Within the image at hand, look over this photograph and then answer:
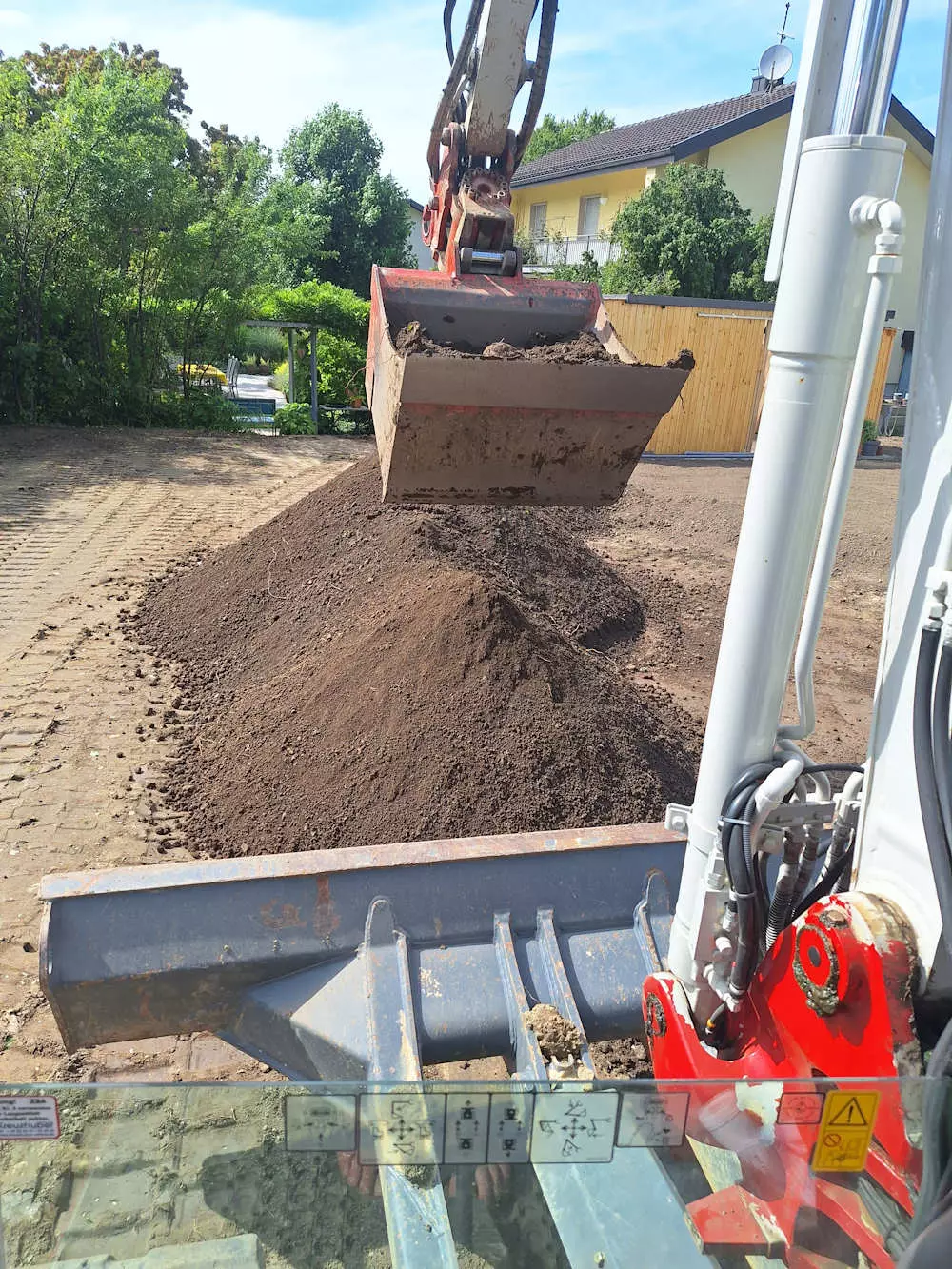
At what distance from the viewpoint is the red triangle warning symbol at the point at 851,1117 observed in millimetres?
1564

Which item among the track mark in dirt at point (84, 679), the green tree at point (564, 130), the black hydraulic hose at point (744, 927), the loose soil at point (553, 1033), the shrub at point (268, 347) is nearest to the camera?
the black hydraulic hose at point (744, 927)

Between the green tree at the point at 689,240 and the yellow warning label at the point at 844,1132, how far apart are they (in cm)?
1856

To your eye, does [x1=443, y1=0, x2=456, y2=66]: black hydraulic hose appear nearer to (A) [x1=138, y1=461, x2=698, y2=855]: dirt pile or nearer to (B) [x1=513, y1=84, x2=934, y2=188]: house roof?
(A) [x1=138, y1=461, x2=698, y2=855]: dirt pile

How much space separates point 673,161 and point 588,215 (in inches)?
191

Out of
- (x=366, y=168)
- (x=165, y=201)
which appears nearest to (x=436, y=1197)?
(x=165, y=201)

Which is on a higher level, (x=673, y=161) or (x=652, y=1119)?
(x=673, y=161)

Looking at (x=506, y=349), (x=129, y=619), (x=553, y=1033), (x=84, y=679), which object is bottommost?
(x=84, y=679)

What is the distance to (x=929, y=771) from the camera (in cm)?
160

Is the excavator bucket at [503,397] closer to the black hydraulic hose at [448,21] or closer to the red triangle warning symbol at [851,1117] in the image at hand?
the black hydraulic hose at [448,21]

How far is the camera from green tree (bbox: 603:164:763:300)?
18172mm

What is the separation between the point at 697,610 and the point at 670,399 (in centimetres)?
413

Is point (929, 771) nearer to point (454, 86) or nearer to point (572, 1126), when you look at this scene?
point (572, 1126)

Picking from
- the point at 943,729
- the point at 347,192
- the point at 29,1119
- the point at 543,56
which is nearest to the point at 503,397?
the point at 543,56

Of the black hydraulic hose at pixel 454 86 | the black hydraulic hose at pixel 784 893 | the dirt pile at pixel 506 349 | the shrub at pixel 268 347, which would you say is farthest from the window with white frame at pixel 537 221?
the black hydraulic hose at pixel 784 893
